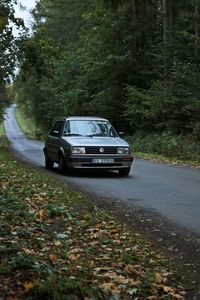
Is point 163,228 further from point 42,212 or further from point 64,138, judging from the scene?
point 64,138

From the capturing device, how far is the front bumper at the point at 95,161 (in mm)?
15234

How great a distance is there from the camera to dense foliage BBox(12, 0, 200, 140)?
1086 inches

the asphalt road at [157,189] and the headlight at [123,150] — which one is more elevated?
the headlight at [123,150]

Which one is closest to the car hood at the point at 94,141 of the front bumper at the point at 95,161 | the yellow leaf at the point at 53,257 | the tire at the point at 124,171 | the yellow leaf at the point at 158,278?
the front bumper at the point at 95,161

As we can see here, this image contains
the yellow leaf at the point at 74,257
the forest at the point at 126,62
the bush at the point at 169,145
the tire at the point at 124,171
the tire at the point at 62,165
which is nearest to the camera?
the yellow leaf at the point at 74,257

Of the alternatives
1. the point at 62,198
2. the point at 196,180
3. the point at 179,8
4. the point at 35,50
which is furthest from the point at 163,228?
the point at 179,8

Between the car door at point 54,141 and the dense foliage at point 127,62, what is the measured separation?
505 cm

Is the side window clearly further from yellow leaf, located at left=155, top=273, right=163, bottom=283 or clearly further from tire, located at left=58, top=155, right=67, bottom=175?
yellow leaf, located at left=155, top=273, right=163, bottom=283

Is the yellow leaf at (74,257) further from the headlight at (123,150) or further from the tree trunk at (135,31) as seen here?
the tree trunk at (135,31)

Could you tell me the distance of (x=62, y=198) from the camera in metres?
10.7

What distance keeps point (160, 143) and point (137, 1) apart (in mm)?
11921

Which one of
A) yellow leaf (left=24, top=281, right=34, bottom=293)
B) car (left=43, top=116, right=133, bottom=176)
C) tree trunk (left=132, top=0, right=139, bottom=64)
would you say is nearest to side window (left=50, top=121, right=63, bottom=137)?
car (left=43, top=116, right=133, bottom=176)

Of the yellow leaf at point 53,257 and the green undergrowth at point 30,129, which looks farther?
the green undergrowth at point 30,129

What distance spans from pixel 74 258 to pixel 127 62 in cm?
3222
